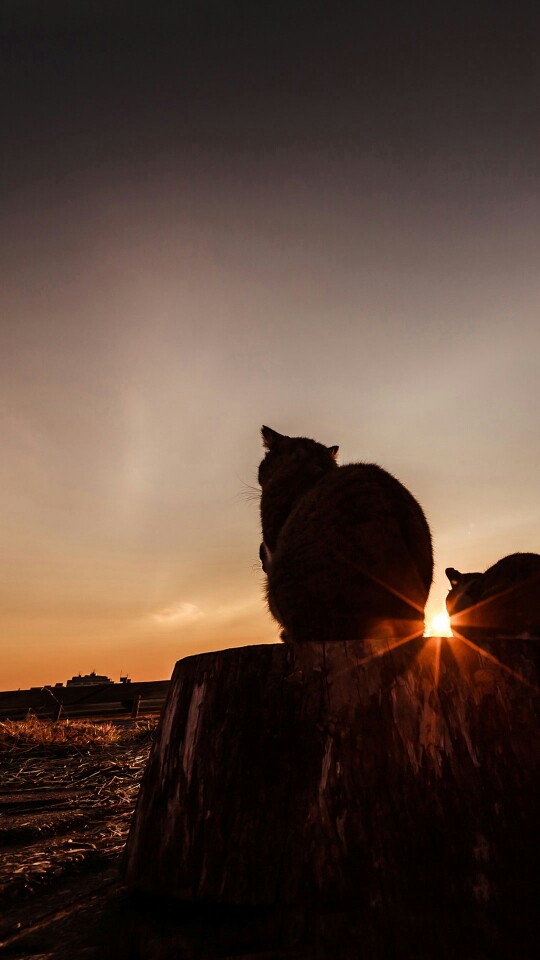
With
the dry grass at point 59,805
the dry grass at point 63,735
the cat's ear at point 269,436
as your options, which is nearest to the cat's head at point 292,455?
the cat's ear at point 269,436

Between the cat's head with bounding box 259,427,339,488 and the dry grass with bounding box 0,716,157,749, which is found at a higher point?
the cat's head with bounding box 259,427,339,488

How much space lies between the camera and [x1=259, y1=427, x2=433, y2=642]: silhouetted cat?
2.47 m

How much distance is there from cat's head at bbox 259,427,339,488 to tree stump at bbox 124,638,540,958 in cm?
260

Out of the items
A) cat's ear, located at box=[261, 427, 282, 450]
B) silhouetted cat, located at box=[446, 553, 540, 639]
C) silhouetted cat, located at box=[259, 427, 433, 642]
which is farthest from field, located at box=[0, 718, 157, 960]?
cat's ear, located at box=[261, 427, 282, 450]

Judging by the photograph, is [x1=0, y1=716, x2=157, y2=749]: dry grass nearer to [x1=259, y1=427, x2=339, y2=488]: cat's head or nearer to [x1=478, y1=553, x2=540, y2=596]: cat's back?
[x1=259, y1=427, x2=339, y2=488]: cat's head

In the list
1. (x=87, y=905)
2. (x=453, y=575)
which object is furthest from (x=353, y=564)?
(x=453, y=575)

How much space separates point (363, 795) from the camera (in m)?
1.34

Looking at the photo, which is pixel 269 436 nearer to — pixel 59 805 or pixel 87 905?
pixel 59 805

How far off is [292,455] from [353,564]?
7.04 ft

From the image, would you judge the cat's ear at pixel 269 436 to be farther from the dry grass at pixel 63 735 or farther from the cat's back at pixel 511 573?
the dry grass at pixel 63 735

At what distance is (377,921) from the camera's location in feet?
3.85

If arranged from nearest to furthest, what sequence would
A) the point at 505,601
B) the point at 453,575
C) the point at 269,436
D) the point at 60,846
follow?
the point at 60,846
the point at 505,601
the point at 269,436
the point at 453,575

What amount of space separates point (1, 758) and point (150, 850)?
595cm

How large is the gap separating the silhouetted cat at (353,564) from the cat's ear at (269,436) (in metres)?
1.95
